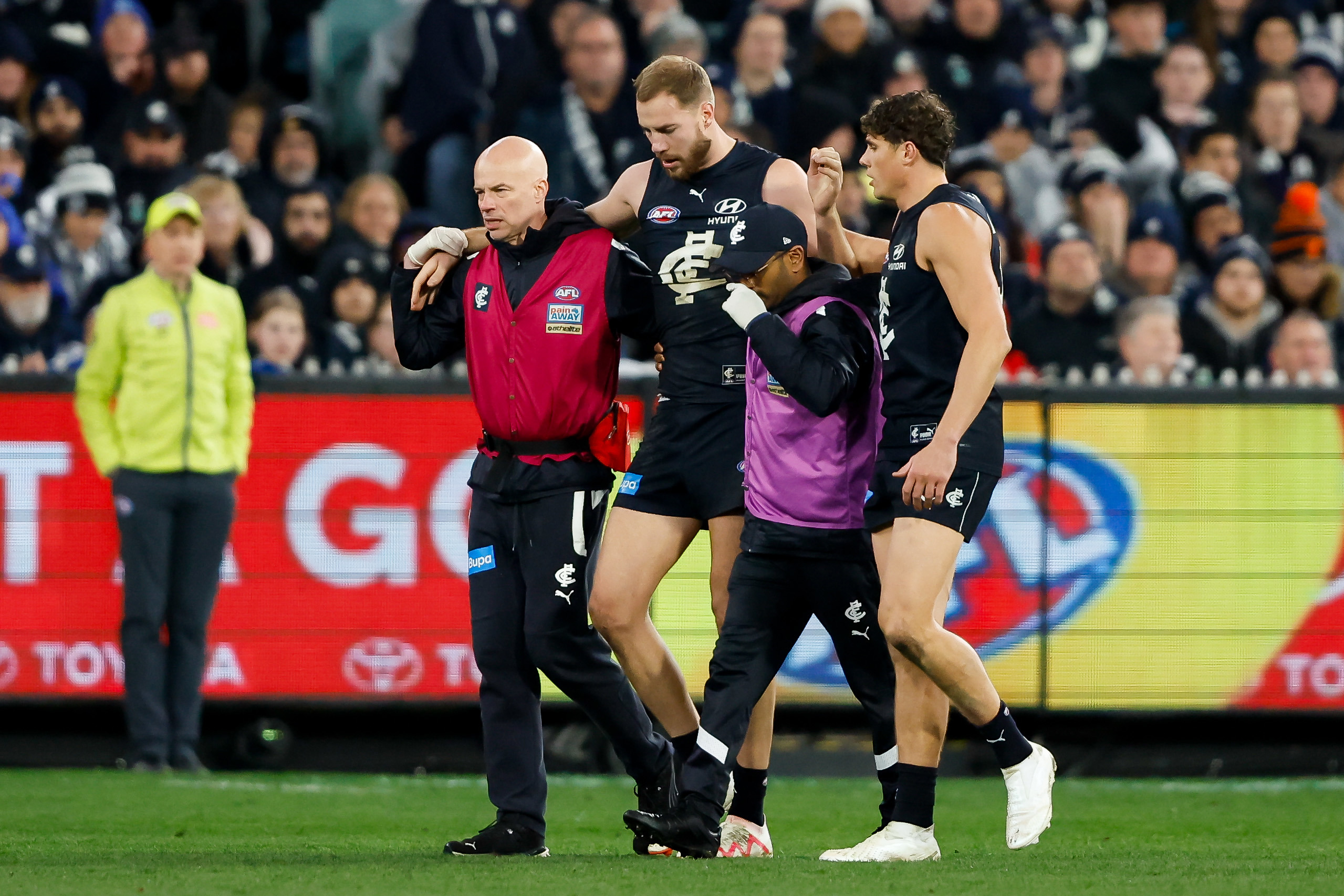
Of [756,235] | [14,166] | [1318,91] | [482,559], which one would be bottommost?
[482,559]

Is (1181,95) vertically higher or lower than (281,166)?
higher

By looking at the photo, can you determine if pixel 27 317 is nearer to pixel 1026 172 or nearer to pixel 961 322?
pixel 1026 172

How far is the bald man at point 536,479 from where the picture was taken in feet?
20.4

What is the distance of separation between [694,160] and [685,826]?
2.09 meters

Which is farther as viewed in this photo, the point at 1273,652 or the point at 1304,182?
the point at 1304,182

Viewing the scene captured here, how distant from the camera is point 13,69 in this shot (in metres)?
13.2

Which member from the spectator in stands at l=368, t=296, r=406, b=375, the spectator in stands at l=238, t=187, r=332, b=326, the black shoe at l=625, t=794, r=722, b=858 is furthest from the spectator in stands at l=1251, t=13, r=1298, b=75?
the black shoe at l=625, t=794, r=722, b=858

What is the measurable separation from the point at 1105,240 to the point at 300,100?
5666 millimetres

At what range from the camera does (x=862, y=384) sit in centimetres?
619

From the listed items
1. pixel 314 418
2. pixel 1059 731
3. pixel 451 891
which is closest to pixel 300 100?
pixel 314 418

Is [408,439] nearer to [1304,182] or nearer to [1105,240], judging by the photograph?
[1105,240]

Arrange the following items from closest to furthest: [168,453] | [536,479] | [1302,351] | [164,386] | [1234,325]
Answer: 1. [536,479]
2. [168,453]
3. [164,386]
4. [1302,351]
5. [1234,325]

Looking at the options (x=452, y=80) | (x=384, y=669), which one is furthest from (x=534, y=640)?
(x=452, y=80)

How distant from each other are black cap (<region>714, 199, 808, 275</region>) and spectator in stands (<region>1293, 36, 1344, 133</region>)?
8.87 meters
